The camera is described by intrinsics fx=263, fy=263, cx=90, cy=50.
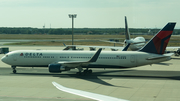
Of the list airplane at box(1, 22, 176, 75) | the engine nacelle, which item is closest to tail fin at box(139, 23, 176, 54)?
airplane at box(1, 22, 176, 75)

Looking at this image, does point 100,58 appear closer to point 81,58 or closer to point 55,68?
point 81,58

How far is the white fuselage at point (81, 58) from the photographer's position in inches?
1403

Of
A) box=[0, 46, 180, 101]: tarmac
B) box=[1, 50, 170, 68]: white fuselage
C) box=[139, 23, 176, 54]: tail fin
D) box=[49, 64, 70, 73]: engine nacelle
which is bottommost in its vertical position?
box=[0, 46, 180, 101]: tarmac

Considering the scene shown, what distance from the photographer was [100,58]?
3628cm

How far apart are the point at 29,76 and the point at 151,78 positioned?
52.5 ft

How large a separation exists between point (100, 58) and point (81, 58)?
2.73 metres

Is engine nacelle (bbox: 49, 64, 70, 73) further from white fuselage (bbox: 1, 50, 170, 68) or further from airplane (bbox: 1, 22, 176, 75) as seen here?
white fuselage (bbox: 1, 50, 170, 68)

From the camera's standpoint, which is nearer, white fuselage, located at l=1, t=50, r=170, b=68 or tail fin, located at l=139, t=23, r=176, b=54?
tail fin, located at l=139, t=23, r=176, b=54

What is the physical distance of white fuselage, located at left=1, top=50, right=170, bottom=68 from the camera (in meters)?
35.6

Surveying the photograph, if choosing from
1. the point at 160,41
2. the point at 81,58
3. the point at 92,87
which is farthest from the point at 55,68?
the point at 160,41

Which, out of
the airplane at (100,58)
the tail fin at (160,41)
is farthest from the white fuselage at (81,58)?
the tail fin at (160,41)

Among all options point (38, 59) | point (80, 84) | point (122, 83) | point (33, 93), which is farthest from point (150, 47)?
point (33, 93)

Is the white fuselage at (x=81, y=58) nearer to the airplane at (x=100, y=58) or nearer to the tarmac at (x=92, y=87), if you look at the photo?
the airplane at (x=100, y=58)

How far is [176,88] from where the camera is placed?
27438mm
